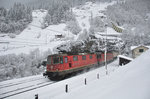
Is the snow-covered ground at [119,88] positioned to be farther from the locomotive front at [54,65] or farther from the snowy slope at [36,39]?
the snowy slope at [36,39]

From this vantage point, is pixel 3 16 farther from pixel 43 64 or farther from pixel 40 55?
pixel 43 64

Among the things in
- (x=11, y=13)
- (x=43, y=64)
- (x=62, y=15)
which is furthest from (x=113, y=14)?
(x=43, y=64)

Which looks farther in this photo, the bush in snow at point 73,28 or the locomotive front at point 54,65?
the bush in snow at point 73,28

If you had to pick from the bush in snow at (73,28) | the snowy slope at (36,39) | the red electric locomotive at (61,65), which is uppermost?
the bush in snow at (73,28)

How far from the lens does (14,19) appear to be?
7912 centimetres

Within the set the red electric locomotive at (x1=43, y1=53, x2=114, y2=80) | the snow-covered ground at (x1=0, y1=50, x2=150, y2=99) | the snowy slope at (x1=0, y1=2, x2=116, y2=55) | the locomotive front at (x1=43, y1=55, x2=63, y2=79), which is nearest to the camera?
the snow-covered ground at (x1=0, y1=50, x2=150, y2=99)

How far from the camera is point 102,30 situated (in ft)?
253

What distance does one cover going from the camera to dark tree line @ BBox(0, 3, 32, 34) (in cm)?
6845

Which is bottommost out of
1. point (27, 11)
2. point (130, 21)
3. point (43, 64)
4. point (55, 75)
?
point (43, 64)

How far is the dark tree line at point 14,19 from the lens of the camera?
225ft

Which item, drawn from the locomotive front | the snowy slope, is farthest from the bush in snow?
the locomotive front

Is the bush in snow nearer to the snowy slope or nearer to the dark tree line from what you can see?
the snowy slope

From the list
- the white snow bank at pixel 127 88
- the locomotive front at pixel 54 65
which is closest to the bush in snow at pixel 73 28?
the locomotive front at pixel 54 65

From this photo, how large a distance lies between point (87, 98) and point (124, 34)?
60.0 m
